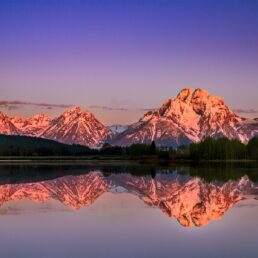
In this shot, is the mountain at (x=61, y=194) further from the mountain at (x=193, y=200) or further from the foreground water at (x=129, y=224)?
the mountain at (x=193, y=200)

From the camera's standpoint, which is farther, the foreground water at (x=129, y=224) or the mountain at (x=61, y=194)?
the mountain at (x=61, y=194)

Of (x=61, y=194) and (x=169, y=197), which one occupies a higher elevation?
(x=169, y=197)

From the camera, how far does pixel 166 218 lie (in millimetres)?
28750

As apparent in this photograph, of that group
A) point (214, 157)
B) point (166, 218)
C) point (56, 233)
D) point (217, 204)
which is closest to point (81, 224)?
point (56, 233)

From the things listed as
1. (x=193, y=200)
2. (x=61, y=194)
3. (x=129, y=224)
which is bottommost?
(x=129, y=224)

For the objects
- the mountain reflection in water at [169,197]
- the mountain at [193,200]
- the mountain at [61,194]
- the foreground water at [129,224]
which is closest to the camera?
the foreground water at [129,224]

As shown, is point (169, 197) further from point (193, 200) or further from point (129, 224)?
point (129, 224)

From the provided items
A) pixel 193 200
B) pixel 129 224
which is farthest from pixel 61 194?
pixel 129 224

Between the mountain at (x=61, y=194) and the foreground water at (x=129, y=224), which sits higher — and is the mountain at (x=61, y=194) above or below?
above

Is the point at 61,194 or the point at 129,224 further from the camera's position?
the point at 61,194

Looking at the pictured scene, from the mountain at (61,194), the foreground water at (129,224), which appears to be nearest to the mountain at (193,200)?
the foreground water at (129,224)

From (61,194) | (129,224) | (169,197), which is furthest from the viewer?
(61,194)

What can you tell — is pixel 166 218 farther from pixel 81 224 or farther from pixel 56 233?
pixel 56 233

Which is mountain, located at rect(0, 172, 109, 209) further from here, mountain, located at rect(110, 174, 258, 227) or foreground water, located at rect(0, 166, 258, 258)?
mountain, located at rect(110, 174, 258, 227)
